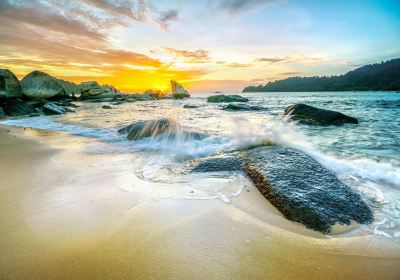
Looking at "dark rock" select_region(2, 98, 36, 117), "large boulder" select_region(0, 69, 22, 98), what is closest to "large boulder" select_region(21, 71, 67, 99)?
"large boulder" select_region(0, 69, 22, 98)

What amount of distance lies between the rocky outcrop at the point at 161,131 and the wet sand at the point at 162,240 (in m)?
3.48

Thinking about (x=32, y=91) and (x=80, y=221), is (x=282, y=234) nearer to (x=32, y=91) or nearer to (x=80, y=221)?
(x=80, y=221)

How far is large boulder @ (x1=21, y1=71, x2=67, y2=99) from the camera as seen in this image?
23500 millimetres

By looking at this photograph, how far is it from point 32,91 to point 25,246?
2796 centimetres

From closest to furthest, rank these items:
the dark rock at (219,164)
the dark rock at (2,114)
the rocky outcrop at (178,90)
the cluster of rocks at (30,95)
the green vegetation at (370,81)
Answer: the dark rock at (219,164) < the dark rock at (2,114) < the cluster of rocks at (30,95) < the rocky outcrop at (178,90) < the green vegetation at (370,81)

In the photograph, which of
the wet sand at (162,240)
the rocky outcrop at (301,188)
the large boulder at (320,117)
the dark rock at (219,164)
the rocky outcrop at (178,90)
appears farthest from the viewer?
the rocky outcrop at (178,90)

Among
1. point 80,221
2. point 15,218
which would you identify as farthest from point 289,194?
point 15,218

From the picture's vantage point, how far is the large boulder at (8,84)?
1828 centimetres

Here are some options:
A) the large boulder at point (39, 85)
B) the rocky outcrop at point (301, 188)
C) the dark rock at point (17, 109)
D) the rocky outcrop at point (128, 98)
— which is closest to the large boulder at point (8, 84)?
the large boulder at point (39, 85)

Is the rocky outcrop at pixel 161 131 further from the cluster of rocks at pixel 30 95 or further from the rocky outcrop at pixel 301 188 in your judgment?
the cluster of rocks at pixel 30 95

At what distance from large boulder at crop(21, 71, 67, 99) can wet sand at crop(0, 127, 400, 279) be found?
2608 cm

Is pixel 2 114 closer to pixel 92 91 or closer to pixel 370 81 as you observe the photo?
pixel 92 91

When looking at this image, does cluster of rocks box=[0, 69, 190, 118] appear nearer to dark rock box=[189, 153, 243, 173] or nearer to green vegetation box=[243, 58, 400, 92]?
dark rock box=[189, 153, 243, 173]

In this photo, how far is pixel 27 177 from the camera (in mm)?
3488
